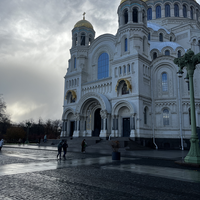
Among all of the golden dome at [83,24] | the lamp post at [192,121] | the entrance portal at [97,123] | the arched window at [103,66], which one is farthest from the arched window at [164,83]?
the golden dome at [83,24]

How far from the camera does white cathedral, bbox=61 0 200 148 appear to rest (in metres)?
29.7

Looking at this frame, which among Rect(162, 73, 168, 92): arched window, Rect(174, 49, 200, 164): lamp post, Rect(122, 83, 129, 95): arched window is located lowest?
Rect(174, 49, 200, 164): lamp post

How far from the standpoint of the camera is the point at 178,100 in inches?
1185

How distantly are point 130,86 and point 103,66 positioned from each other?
9.69m

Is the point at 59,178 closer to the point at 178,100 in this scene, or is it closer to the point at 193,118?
the point at 193,118

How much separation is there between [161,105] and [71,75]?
1865cm

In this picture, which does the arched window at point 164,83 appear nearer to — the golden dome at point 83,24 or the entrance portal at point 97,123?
the entrance portal at point 97,123

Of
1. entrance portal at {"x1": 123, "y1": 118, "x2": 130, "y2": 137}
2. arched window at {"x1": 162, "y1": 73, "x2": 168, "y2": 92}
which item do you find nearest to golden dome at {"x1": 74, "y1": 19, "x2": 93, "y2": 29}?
arched window at {"x1": 162, "y1": 73, "x2": 168, "y2": 92}

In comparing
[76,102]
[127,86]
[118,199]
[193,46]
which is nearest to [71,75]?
[76,102]

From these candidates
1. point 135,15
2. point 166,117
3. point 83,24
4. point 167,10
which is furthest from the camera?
point 167,10

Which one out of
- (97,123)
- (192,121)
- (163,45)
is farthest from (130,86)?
(192,121)

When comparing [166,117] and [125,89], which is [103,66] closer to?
[125,89]

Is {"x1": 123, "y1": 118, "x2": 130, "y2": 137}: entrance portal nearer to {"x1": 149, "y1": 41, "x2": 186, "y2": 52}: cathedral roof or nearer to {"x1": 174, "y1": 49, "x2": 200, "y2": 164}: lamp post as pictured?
{"x1": 149, "y1": 41, "x2": 186, "y2": 52}: cathedral roof

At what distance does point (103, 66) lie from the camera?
37844 millimetres
